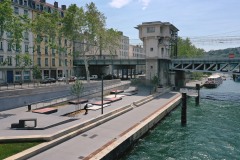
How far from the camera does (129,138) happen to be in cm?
2558

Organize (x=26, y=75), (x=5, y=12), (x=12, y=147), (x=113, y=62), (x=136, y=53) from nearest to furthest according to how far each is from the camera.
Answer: (x=12, y=147) → (x=5, y=12) → (x=26, y=75) → (x=113, y=62) → (x=136, y=53)

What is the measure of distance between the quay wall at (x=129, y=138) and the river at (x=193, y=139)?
722 millimetres

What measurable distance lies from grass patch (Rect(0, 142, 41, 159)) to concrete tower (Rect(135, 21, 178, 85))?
51276 mm

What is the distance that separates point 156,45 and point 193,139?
143ft

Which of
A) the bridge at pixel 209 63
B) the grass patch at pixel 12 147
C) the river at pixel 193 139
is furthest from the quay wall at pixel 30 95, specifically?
the bridge at pixel 209 63

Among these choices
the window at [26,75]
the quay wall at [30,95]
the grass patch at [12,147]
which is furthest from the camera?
the window at [26,75]

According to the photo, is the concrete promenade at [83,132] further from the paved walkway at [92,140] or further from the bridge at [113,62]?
the bridge at [113,62]

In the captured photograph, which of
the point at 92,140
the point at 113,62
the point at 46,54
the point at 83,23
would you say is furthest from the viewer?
the point at 113,62

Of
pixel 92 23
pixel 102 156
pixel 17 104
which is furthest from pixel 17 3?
pixel 102 156

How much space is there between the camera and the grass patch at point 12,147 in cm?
1914

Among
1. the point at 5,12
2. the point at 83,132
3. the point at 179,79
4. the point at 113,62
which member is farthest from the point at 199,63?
the point at 83,132

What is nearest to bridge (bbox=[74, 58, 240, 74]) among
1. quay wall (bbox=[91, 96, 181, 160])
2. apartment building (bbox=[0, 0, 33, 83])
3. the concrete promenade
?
apartment building (bbox=[0, 0, 33, 83])

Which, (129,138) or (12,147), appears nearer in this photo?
(12,147)

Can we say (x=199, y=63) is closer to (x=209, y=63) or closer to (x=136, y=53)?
(x=209, y=63)
